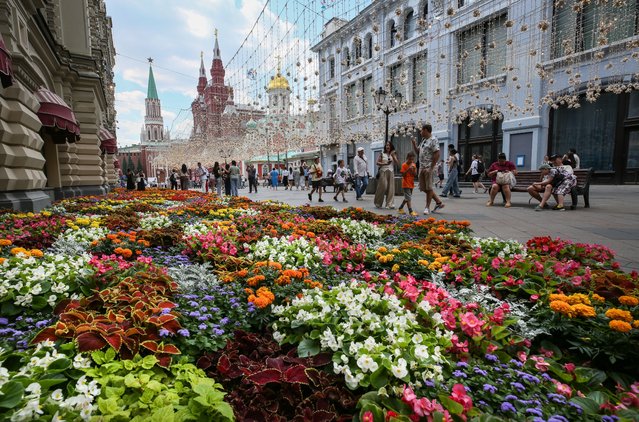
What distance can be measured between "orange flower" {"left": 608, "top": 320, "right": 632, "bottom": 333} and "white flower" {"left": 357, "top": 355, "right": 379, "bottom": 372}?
4.75 ft

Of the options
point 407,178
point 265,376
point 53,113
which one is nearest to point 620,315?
point 265,376

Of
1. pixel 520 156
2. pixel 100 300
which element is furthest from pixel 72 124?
pixel 520 156

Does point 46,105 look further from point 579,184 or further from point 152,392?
point 579,184

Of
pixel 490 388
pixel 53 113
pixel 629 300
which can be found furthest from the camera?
pixel 53 113

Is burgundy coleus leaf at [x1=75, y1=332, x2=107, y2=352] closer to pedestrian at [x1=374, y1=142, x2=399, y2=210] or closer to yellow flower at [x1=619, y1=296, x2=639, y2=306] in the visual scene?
yellow flower at [x1=619, y1=296, x2=639, y2=306]

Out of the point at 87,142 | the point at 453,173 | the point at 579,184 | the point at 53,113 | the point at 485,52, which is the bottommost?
the point at 579,184

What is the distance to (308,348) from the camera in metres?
1.90

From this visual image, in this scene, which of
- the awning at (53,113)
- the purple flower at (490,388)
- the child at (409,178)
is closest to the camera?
the purple flower at (490,388)

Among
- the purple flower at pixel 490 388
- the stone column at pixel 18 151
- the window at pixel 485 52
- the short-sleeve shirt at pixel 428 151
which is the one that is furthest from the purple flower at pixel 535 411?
the window at pixel 485 52

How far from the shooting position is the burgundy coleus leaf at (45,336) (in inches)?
70.3

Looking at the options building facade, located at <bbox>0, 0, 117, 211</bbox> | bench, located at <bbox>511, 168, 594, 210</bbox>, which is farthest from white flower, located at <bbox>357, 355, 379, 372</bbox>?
bench, located at <bbox>511, 168, 594, 210</bbox>

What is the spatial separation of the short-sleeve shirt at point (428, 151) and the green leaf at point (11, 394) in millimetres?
8063

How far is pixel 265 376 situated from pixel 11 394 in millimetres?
946

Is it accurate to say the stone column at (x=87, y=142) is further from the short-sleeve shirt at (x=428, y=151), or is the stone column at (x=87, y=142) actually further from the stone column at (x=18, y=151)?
the short-sleeve shirt at (x=428, y=151)
